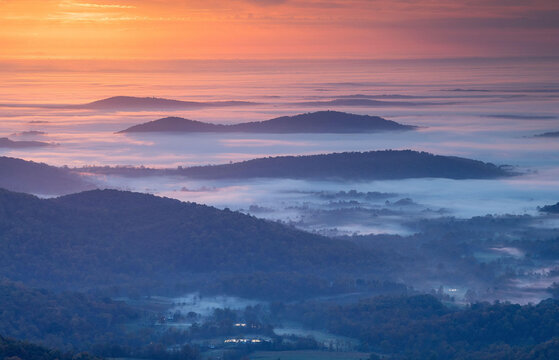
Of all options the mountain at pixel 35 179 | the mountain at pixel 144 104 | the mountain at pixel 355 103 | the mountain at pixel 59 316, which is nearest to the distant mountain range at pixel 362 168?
the mountain at pixel 35 179

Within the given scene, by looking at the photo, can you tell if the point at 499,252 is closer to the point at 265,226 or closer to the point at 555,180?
the point at 265,226

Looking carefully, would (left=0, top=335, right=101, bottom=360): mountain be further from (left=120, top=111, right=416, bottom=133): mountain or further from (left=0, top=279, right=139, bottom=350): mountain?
(left=120, top=111, right=416, bottom=133): mountain

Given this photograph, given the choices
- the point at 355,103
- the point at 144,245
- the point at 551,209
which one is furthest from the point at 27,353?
the point at 355,103

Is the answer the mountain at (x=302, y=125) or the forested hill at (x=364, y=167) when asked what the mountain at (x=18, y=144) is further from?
the forested hill at (x=364, y=167)

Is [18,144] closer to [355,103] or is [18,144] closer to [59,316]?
[355,103]

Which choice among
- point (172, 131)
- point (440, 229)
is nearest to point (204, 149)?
point (172, 131)

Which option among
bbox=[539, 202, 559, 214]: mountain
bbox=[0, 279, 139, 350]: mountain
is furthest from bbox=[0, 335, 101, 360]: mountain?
bbox=[539, 202, 559, 214]: mountain
